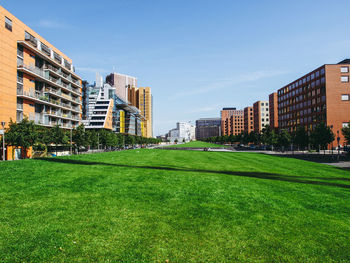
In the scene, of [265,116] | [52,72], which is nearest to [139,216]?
[52,72]

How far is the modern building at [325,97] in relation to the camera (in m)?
76.2

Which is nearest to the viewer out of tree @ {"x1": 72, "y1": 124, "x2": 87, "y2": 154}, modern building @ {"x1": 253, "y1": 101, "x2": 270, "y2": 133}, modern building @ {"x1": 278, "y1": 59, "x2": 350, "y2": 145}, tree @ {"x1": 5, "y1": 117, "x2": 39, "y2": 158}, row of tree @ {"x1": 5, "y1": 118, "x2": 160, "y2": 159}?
tree @ {"x1": 5, "y1": 117, "x2": 39, "y2": 158}

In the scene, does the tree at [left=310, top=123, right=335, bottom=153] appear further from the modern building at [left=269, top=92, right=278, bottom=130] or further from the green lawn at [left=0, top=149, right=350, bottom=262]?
the modern building at [left=269, top=92, right=278, bottom=130]

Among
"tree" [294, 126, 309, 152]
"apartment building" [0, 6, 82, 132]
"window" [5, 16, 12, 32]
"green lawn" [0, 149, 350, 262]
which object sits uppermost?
"window" [5, 16, 12, 32]

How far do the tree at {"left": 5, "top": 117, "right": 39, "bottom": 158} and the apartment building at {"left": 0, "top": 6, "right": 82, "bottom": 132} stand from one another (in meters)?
5.63

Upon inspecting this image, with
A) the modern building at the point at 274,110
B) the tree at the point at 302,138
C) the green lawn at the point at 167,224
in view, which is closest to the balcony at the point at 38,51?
the green lawn at the point at 167,224

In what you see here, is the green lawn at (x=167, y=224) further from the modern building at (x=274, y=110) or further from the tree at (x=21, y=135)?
the modern building at (x=274, y=110)

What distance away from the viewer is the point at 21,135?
117 feet

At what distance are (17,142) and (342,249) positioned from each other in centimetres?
4426

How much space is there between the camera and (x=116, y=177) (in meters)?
12.0

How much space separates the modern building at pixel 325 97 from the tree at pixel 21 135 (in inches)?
3589

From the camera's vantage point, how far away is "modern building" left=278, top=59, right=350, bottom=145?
76.2m

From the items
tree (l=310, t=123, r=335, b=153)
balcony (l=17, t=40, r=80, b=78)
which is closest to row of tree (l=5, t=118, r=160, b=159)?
balcony (l=17, t=40, r=80, b=78)

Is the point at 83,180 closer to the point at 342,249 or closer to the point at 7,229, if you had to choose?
the point at 7,229
